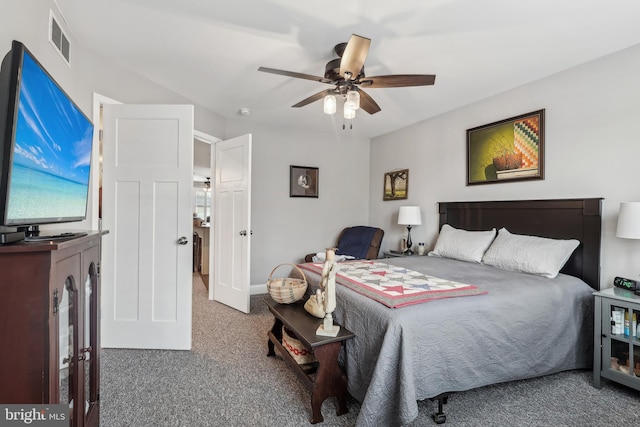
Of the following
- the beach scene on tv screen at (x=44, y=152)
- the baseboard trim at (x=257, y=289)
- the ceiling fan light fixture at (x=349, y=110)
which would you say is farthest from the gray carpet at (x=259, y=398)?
the ceiling fan light fixture at (x=349, y=110)

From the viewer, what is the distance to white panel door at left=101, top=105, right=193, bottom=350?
8.48 ft

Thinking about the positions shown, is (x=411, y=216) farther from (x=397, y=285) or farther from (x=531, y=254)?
(x=397, y=285)

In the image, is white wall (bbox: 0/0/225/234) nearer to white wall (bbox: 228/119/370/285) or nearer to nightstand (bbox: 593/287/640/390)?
white wall (bbox: 228/119/370/285)

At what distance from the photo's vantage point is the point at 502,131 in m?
3.18

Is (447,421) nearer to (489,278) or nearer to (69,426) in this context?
(489,278)

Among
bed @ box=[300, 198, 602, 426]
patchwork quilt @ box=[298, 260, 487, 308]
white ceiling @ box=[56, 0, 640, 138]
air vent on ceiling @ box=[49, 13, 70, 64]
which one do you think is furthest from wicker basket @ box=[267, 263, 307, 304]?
air vent on ceiling @ box=[49, 13, 70, 64]

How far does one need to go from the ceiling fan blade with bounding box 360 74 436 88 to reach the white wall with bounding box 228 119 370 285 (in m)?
2.47

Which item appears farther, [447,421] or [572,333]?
[572,333]

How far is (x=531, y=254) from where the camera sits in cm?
250

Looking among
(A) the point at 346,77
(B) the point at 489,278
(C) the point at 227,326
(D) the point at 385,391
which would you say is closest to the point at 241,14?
(A) the point at 346,77

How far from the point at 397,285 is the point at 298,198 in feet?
9.44

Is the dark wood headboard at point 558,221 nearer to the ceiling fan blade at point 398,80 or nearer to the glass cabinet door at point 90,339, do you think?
the ceiling fan blade at point 398,80

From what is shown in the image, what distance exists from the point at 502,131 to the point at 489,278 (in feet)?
5.62

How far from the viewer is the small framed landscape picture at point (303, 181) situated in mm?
4676
